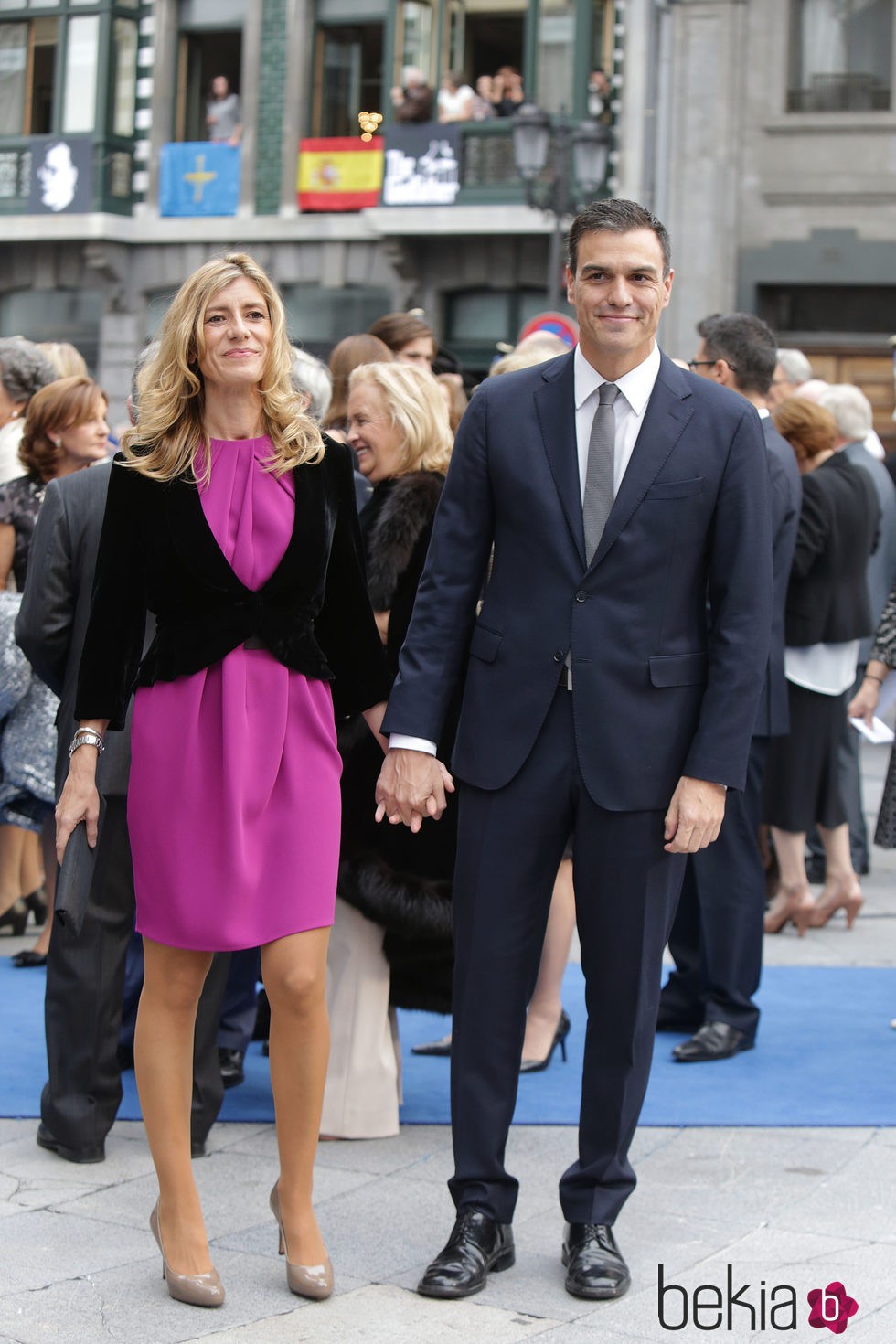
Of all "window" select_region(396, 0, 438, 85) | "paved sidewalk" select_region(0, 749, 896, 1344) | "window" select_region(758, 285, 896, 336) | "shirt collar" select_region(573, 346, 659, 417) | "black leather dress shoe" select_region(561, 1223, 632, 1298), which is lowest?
"paved sidewalk" select_region(0, 749, 896, 1344)

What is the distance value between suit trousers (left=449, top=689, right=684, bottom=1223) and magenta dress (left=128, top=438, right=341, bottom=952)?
37 centimetres

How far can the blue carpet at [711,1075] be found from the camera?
5633 millimetres

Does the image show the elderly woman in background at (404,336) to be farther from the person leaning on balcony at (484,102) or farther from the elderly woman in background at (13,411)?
the person leaning on balcony at (484,102)

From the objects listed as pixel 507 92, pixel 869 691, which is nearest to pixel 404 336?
pixel 869 691

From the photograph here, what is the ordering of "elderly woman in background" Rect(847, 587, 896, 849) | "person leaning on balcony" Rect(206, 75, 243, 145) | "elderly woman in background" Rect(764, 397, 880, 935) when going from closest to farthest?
1. "elderly woman in background" Rect(847, 587, 896, 849)
2. "elderly woman in background" Rect(764, 397, 880, 935)
3. "person leaning on balcony" Rect(206, 75, 243, 145)

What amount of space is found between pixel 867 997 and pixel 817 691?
1529mm

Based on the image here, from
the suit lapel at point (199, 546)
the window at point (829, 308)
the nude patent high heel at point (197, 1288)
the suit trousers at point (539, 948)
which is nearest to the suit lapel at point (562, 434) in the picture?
the suit trousers at point (539, 948)

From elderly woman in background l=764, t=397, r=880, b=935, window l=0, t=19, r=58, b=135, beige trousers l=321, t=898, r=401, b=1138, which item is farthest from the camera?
window l=0, t=19, r=58, b=135

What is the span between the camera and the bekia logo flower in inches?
158

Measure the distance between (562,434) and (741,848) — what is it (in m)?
2.51

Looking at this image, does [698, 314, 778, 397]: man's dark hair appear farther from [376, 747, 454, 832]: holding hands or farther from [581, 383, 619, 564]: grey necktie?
[376, 747, 454, 832]: holding hands

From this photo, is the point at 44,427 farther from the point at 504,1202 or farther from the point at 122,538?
the point at 504,1202

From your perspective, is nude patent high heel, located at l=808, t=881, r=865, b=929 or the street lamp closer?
nude patent high heel, located at l=808, t=881, r=865, b=929

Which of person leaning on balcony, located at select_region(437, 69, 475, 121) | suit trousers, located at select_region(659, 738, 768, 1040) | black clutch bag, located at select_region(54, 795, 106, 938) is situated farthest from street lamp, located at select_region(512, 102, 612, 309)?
black clutch bag, located at select_region(54, 795, 106, 938)
